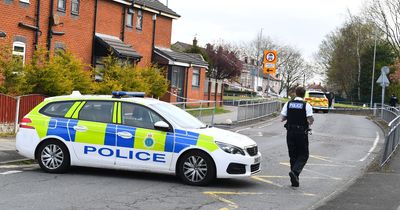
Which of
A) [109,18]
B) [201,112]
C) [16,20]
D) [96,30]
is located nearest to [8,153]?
[201,112]

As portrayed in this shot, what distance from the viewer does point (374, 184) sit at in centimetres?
1065

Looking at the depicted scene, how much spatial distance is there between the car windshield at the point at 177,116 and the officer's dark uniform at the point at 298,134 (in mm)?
1678

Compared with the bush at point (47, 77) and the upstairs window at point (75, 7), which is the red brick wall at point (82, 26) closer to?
the upstairs window at point (75, 7)

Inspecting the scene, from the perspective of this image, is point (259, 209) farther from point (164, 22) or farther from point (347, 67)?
point (347, 67)

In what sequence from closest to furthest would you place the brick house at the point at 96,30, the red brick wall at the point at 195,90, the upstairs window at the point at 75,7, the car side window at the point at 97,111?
the car side window at the point at 97,111 < the brick house at the point at 96,30 < the upstairs window at the point at 75,7 < the red brick wall at the point at 195,90

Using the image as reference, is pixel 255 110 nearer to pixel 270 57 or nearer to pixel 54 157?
pixel 270 57

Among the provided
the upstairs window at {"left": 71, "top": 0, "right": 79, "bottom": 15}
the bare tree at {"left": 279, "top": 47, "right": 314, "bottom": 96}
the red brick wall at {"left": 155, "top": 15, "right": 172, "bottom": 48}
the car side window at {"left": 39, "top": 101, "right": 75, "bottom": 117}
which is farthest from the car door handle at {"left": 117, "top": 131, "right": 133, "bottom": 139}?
the bare tree at {"left": 279, "top": 47, "right": 314, "bottom": 96}

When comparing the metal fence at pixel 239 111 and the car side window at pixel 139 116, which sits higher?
the car side window at pixel 139 116

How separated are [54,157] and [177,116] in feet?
7.73

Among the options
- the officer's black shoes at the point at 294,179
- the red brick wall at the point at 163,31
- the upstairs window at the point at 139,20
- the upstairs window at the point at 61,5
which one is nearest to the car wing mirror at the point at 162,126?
the officer's black shoes at the point at 294,179

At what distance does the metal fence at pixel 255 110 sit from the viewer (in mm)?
26456

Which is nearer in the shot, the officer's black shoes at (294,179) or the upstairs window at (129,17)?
the officer's black shoes at (294,179)

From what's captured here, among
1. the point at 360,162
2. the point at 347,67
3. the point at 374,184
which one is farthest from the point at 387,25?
the point at 374,184

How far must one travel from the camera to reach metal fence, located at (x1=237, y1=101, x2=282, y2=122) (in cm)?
2646
